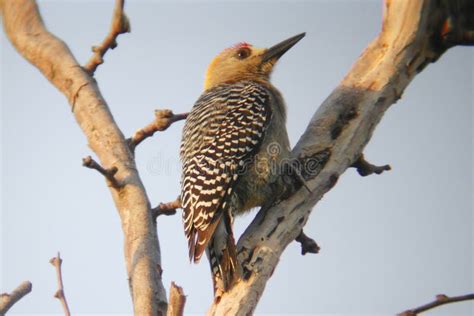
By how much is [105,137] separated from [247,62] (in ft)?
9.45

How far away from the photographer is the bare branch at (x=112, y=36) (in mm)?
5461

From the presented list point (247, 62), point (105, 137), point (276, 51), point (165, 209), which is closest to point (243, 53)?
point (247, 62)

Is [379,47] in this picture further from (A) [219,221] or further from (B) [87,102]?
(B) [87,102]

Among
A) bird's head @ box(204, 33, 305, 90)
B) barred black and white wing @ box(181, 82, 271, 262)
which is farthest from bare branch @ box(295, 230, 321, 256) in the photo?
bird's head @ box(204, 33, 305, 90)

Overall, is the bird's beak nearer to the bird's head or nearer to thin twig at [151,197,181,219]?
the bird's head

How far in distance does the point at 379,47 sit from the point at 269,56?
2.20 metres

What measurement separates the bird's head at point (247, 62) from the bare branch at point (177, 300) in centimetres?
437

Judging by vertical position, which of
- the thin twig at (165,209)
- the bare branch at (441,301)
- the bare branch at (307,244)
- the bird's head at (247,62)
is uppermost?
the bird's head at (247,62)

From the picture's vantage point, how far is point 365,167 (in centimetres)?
565

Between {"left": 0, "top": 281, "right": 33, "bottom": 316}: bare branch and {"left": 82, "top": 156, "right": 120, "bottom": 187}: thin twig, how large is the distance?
0.90m

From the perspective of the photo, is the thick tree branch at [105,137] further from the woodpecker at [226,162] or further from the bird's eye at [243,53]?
the bird's eye at [243,53]

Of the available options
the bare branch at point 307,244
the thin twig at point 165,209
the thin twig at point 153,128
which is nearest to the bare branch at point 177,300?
the thin twig at point 165,209

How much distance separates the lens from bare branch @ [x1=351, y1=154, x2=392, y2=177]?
222 inches

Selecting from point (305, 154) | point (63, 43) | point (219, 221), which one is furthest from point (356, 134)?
point (63, 43)
